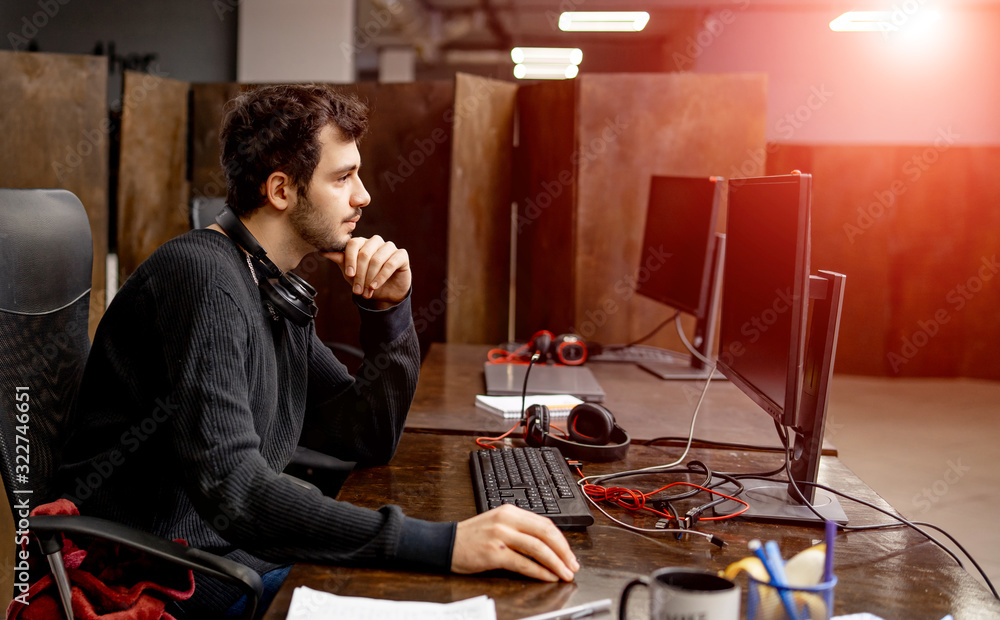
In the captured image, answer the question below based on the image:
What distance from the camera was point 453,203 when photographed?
352 cm

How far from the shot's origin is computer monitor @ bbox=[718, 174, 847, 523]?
3.60 feet

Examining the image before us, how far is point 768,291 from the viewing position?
1237 mm

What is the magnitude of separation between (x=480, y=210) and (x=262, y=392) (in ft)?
8.07

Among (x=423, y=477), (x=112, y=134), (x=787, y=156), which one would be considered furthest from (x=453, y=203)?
(x=787, y=156)

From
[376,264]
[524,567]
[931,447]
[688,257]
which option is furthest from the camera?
[931,447]

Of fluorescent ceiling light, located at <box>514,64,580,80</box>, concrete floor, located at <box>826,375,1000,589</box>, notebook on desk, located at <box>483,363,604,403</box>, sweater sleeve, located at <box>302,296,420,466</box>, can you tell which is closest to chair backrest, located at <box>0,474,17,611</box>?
sweater sleeve, located at <box>302,296,420,466</box>

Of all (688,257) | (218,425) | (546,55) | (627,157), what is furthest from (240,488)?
(546,55)

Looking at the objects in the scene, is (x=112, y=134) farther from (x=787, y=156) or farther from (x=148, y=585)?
(x=787, y=156)

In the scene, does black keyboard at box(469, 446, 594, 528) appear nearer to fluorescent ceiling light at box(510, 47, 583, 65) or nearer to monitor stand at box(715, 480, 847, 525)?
monitor stand at box(715, 480, 847, 525)

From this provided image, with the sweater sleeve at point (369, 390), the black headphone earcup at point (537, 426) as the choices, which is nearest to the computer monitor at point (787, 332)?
the black headphone earcup at point (537, 426)

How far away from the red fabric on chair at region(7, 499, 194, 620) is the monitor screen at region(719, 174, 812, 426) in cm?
92

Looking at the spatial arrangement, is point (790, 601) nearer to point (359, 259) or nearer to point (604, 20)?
point (359, 259)

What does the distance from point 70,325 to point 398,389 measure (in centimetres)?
61

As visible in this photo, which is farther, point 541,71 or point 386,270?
point 541,71
